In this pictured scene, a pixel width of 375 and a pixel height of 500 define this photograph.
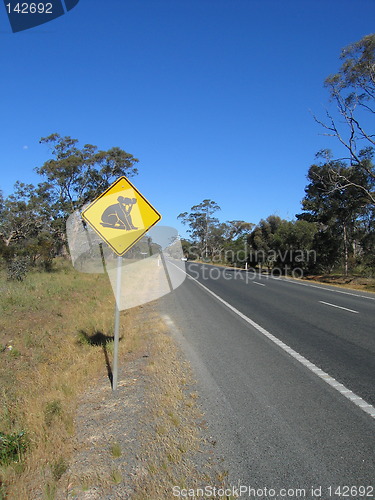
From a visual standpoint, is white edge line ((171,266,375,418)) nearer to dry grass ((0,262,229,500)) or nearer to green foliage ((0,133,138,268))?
dry grass ((0,262,229,500))

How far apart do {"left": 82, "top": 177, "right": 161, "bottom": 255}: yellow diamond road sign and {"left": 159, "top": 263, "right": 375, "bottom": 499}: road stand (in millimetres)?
2290

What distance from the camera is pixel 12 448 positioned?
3.42m

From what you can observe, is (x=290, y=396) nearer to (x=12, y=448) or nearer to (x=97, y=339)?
(x=12, y=448)

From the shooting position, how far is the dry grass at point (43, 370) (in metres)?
3.14

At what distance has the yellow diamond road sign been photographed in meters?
4.68

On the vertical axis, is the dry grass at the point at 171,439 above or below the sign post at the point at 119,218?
below

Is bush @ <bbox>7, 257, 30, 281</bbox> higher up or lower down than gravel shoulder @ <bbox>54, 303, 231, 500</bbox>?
higher up

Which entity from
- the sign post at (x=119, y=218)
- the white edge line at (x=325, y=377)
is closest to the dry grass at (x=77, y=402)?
the sign post at (x=119, y=218)

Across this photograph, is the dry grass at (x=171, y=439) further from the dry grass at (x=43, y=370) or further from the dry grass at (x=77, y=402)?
the dry grass at (x=43, y=370)

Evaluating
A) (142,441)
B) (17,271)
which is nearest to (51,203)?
(17,271)

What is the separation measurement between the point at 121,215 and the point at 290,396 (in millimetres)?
3227

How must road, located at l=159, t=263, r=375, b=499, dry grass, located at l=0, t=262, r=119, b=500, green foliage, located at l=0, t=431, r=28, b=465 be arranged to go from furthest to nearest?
green foliage, located at l=0, t=431, r=28, b=465 < dry grass, located at l=0, t=262, r=119, b=500 < road, located at l=159, t=263, r=375, b=499

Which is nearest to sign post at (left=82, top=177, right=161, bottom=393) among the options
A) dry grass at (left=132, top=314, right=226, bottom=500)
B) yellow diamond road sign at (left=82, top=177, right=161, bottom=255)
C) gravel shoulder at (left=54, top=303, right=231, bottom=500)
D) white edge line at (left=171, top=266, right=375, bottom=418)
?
yellow diamond road sign at (left=82, top=177, right=161, bottom=255)

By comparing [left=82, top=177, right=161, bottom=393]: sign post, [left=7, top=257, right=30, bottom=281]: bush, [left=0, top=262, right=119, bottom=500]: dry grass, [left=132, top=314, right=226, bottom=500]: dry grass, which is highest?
[left=82, top=177, right=161, bottom=393]: sign post
